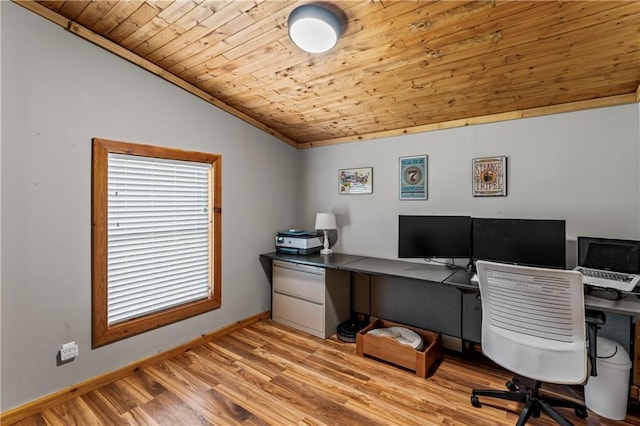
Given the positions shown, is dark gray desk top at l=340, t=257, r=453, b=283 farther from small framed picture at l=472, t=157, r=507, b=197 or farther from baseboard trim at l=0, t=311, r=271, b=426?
baseboard trim at l=0, t=311, r=271, b=426

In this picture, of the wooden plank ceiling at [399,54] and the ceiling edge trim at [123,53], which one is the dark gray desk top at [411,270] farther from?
the ceiling edge trim at [123,53]

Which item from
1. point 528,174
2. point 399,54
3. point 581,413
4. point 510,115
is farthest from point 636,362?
point 399,54

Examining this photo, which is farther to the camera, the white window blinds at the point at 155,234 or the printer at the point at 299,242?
the printer at the point at 299,242

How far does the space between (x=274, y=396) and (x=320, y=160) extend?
256 cm

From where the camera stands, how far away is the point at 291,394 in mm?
2182

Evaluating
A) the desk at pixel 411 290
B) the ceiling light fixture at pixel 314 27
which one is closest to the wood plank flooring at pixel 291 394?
the desk at pixel 411 290

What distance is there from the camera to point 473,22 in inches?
67.6

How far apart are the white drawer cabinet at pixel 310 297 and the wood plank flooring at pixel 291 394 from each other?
34 centimetres

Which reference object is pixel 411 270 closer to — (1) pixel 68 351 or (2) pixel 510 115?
(2) pixel 510 115

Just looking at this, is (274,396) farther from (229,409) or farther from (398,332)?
(398,332)

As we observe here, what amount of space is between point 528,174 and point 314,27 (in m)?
2.04

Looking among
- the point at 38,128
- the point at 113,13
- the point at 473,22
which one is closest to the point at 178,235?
the point at 38,128

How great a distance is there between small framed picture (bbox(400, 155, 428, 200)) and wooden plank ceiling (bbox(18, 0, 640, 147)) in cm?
36

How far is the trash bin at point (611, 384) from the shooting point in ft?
6.16
